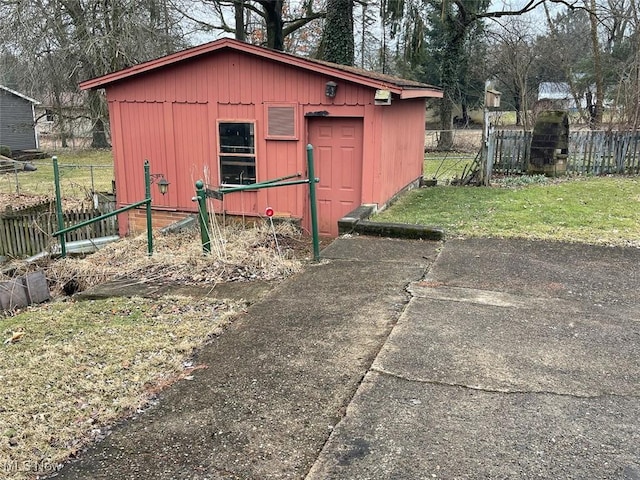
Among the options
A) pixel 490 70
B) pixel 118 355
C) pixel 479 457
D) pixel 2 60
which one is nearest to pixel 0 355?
pixel 118 355

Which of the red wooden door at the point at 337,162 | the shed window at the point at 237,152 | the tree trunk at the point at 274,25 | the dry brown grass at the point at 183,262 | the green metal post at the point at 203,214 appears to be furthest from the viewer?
the tree trunk at the point at 274,25

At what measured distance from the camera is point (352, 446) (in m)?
2.94

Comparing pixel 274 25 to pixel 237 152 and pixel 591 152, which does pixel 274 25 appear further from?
pixel 237 152

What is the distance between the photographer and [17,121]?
103 ft

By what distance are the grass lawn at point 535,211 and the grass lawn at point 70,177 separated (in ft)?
26.0

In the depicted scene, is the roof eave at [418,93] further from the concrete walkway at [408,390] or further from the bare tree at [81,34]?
the bare tree at [81,34]

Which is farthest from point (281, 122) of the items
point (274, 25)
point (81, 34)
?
point (274, 25)

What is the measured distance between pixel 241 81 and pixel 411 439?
306 inches

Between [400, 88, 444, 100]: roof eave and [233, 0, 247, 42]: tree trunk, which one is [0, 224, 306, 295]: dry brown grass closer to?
[400, 88, 444, 100]: roof eave

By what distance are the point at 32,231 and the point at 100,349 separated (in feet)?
26.0

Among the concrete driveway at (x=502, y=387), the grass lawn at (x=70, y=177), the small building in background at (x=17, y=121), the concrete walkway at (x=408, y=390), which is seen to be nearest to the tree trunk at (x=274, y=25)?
the grass lawn at (x=70, y=177)

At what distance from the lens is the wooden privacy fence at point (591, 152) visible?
13977 millimetres

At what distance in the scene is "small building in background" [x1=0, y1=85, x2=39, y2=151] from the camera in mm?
30250

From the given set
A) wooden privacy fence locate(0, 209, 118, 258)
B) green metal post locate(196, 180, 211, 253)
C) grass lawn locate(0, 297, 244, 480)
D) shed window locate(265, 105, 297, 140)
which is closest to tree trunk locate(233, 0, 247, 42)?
wooden privacy fence locate(0, 209, 118, 258)
